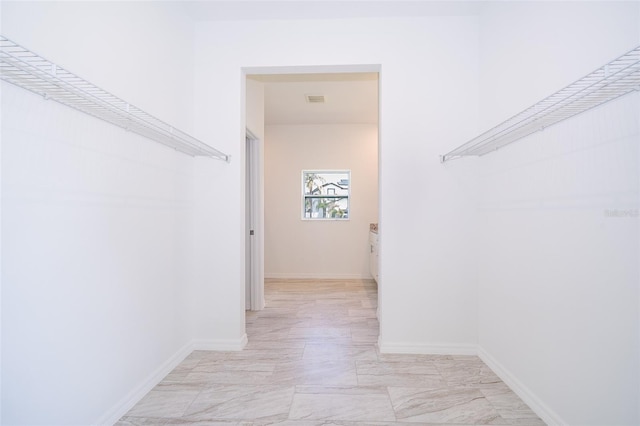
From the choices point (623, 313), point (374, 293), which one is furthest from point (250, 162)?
point (623, 313)

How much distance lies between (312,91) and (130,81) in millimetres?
2735

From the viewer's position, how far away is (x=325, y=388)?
2047 mm

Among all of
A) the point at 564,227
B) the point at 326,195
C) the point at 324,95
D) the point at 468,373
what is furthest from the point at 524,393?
the point at 326,195

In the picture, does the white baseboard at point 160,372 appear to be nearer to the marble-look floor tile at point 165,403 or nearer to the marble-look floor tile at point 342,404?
the marble-look floor tile at point 165,403

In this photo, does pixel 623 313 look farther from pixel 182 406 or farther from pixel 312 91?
pixel 312 91

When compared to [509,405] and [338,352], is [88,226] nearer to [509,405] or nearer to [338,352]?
[338,352]

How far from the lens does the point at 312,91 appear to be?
427 cm

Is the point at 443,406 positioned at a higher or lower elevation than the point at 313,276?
higher

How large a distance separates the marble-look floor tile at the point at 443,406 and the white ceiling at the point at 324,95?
3.03 meters

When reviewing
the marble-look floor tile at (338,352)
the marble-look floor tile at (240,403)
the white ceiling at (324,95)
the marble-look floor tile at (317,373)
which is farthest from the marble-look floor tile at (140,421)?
the white ceiling at (324,95)

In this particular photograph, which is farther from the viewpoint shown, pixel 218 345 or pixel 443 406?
pixel 218 345

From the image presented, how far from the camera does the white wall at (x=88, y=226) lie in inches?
48.2

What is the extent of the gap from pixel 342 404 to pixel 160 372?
3.95ft

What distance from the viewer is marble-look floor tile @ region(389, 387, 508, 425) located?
1.75m
